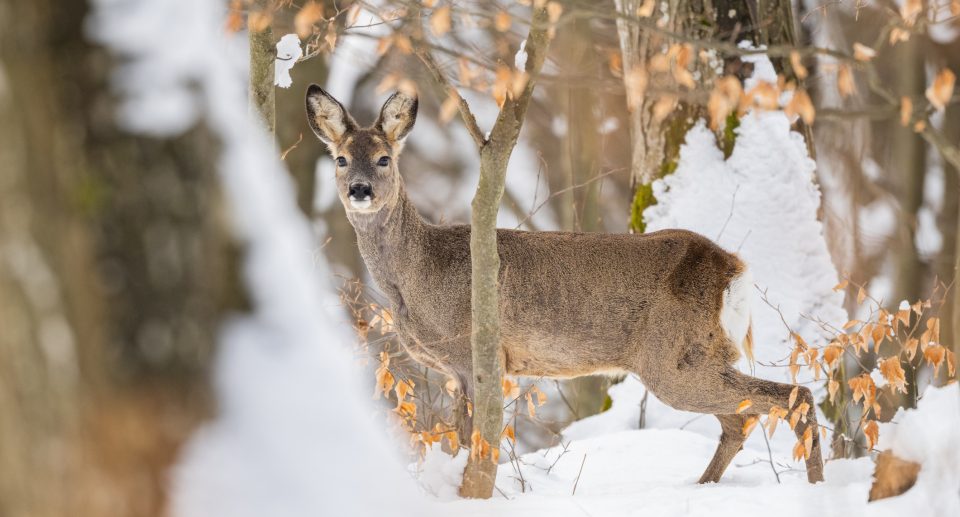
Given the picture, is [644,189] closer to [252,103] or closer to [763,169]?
[763,169]

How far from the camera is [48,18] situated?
2.72 metres

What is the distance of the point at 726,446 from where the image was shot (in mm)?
6395

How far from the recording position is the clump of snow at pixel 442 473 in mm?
5453

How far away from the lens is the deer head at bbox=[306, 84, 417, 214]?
6.57 metres

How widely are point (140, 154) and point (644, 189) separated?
235 inches

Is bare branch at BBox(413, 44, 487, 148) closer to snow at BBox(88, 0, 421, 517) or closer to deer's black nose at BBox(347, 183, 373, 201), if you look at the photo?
deer's black nose at BBox(347, 183, 373, 201)

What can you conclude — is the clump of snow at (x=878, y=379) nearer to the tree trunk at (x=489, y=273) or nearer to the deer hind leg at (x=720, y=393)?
the deer hind leg at (x=720, y=393)

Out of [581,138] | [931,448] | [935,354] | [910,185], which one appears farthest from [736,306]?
[910,185]

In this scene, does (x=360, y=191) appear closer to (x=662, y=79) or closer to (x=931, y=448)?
(x=662, y=79)

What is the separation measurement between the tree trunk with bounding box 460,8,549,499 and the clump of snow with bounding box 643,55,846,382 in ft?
10.3

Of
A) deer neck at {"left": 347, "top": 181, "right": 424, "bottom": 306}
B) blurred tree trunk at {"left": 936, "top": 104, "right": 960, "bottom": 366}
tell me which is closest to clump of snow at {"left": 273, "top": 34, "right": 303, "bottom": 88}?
deer neck at {"left": 347, "top": 181, "right": 424, "bottom": 306}

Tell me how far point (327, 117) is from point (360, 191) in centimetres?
73

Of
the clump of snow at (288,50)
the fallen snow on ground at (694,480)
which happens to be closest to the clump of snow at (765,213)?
the fallen snow on ground at (694,480)

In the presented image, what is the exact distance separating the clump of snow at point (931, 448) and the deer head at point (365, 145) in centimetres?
331
